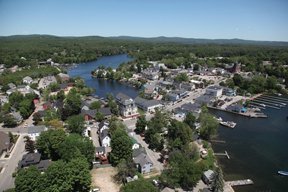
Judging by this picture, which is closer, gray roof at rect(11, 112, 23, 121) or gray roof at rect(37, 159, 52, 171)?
gray roof at rect(37, 159, 52, 171)

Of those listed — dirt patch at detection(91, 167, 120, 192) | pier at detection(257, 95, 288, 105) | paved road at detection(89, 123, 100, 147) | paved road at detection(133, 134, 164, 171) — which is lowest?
dirt patch at detection(91, 167, 120, 192)

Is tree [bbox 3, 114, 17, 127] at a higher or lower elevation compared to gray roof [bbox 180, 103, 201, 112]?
lower

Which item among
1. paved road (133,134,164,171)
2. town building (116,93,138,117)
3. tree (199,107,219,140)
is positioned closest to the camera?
paved road (133,134,164,171)

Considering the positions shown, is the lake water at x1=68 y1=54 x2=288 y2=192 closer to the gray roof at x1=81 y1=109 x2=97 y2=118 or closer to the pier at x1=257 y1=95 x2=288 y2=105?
the pier at x1=257 y1=95 x2=288 y2=105

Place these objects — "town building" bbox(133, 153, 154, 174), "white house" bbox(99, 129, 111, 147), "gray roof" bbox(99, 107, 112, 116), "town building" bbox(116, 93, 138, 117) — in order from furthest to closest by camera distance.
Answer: "town building" bbox(116, 93, 138, 117)
"gray roof" bbox(99, 107, 112, 116)
"white house" bbox(99, 129, 111, 147)
"town building" bbox(133, 153, 154, 174)

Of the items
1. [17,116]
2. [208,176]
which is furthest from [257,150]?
[17,116]

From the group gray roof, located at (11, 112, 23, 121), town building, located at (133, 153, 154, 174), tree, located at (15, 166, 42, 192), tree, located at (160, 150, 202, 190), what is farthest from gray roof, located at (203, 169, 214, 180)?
gray roof, located at (11, 112, 23, 121)

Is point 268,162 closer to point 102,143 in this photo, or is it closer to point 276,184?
point 276,184
